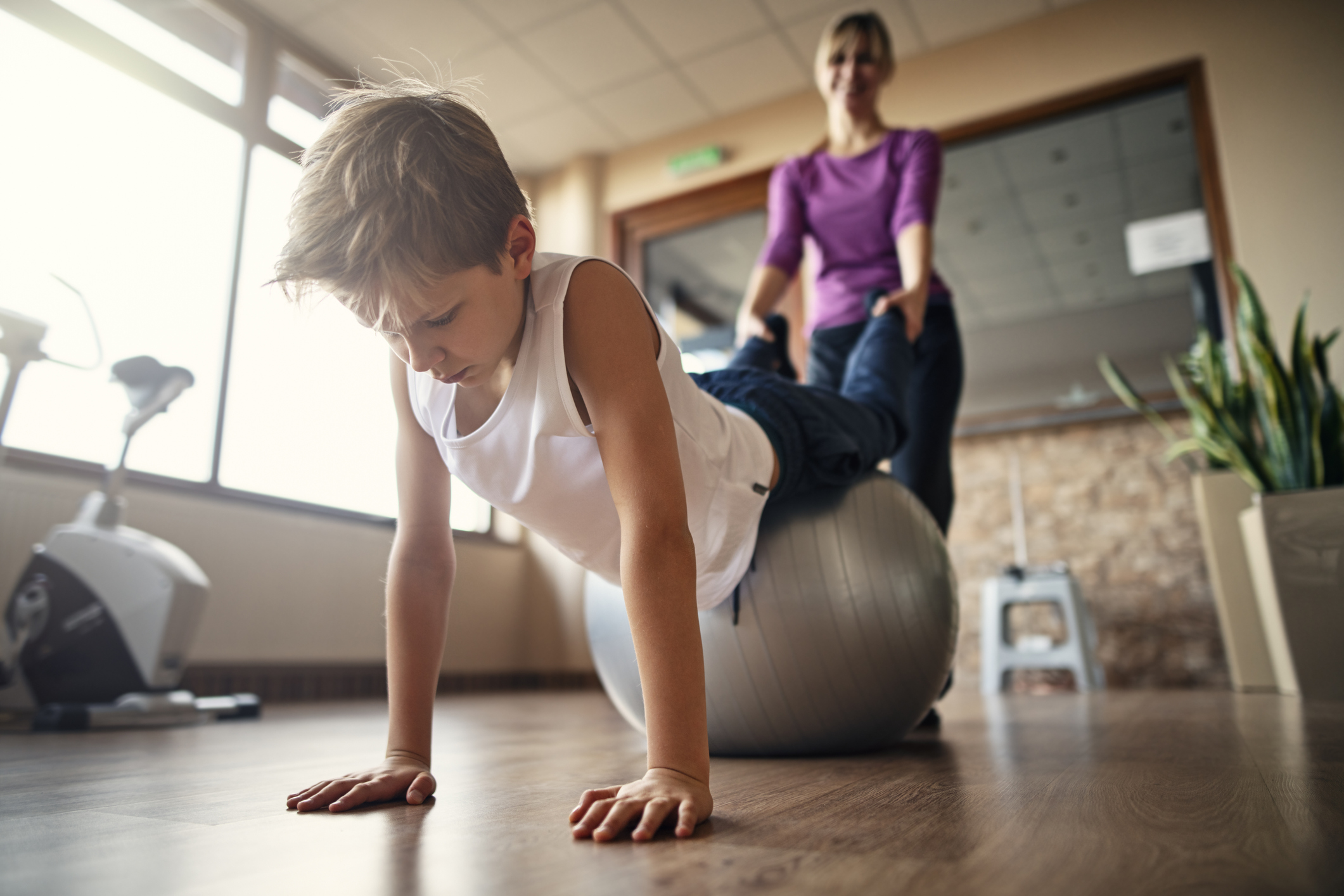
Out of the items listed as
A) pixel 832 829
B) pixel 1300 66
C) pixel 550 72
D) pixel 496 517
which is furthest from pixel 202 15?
pixel 1300 66

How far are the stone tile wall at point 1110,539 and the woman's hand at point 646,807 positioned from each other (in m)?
3.13

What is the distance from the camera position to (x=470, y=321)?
0.84 meters

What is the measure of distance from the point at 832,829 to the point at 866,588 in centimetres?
55

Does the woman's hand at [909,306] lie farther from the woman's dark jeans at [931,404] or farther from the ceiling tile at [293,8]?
the ceiling tile at [293,8]

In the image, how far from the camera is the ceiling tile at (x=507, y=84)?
3.69 meters

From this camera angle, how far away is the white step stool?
10.3ft

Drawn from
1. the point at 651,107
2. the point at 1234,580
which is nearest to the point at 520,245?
the point at 1234,580

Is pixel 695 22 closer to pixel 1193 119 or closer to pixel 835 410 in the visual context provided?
pixel 1193 119

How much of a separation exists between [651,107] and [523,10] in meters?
0.87

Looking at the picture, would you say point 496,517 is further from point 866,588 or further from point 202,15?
point 866,588

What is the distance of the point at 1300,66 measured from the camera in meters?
3.13

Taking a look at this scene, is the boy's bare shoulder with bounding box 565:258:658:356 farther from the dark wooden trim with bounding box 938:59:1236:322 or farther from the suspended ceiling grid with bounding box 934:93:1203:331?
the suspended ceiling grid with bounding box 934:93:1203:331

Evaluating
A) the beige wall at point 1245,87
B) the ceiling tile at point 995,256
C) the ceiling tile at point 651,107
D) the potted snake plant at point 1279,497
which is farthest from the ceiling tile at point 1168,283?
the ceiling tile at point 651,107

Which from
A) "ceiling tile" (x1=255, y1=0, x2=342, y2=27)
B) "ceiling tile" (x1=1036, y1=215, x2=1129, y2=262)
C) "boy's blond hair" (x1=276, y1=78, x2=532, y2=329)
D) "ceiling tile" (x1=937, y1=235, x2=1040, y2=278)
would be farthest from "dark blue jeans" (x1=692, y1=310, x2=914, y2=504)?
"ceiling tile" (x1=937, y1=235, x2=1040, y2=278)
